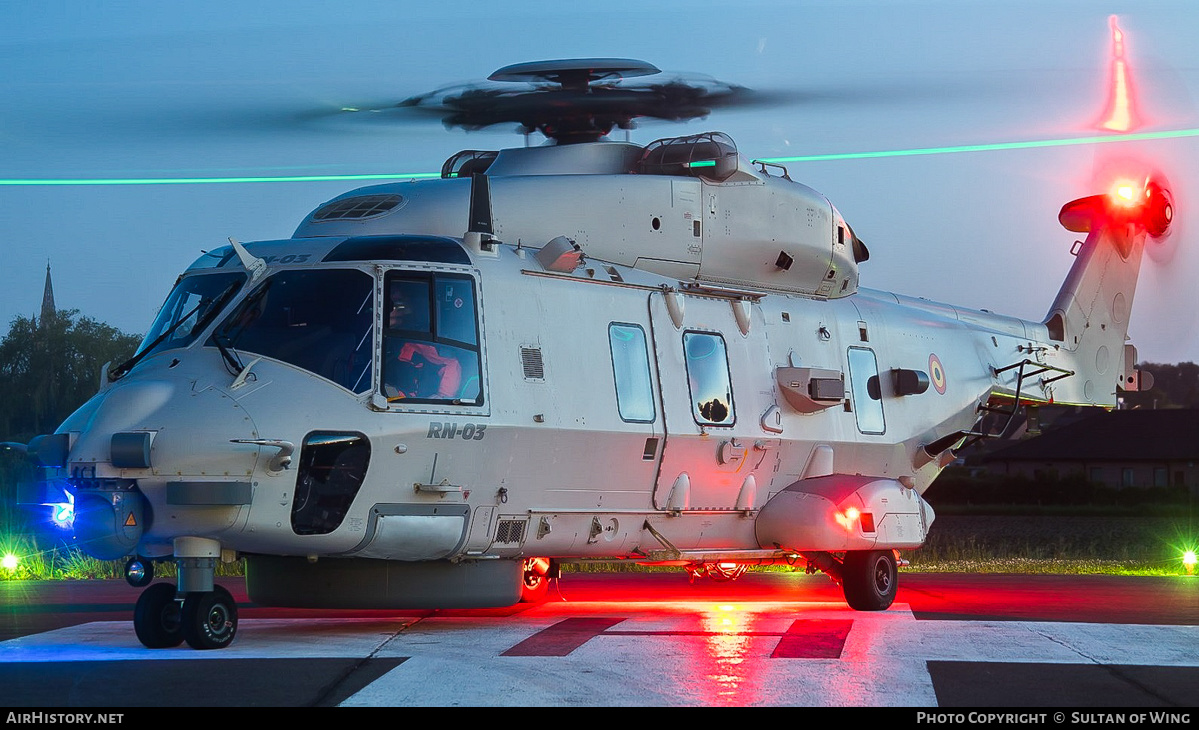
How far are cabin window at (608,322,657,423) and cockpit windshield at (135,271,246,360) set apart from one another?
3.32 m

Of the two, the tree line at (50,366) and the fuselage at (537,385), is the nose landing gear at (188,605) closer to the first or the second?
the fuselage at (537,385)

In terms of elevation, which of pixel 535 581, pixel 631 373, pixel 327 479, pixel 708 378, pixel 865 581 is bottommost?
pixel 865 581

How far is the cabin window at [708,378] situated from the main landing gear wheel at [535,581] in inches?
102

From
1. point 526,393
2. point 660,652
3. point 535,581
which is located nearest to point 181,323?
point 526,393

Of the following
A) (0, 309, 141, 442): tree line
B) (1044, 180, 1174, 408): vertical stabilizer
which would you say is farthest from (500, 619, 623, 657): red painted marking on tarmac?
(0, 309, 141, 442): tree line

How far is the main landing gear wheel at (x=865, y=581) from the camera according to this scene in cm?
1477

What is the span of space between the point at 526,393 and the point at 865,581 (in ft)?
15.6

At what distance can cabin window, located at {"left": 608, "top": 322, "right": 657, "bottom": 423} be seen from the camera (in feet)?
42.0

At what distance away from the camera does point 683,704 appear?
8102 millimetres

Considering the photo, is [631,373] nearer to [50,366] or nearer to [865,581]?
[865,581]

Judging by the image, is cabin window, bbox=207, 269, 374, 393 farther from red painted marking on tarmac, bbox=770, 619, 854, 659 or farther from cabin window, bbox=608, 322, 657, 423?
red painted marking on tarmac, bbox=770, 619, 854, 659

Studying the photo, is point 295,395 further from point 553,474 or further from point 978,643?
point 978,643

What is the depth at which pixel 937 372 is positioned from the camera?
56.2ft
